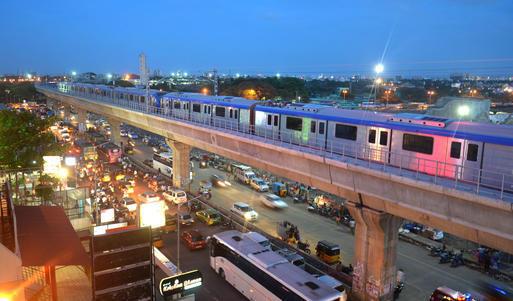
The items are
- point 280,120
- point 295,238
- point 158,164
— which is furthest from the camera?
point 158,164

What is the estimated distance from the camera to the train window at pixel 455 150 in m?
17.4

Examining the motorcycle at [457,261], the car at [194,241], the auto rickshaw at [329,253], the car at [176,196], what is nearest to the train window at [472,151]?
the auto rickshaw at [329,253]

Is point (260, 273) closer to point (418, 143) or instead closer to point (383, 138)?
point (383, 138)

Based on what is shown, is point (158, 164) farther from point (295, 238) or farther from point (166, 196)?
point (295, 238)

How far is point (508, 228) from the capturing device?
14633mm

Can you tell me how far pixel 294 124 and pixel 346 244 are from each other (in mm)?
9804

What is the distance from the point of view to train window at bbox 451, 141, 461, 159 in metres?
17.4

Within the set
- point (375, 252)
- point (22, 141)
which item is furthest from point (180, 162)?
point (375, 252)

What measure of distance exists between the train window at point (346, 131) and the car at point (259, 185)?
2032cm

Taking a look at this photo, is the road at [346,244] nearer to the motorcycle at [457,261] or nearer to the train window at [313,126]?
the motorcycle at [457,261]

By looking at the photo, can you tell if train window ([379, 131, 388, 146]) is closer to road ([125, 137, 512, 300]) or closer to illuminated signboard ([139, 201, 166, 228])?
road ([125, 137, 512, 300])

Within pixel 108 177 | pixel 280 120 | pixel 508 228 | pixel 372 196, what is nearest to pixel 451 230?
pixel 508 228

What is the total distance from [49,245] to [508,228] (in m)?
15.4

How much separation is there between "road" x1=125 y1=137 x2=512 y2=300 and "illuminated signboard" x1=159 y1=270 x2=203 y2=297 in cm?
1251
